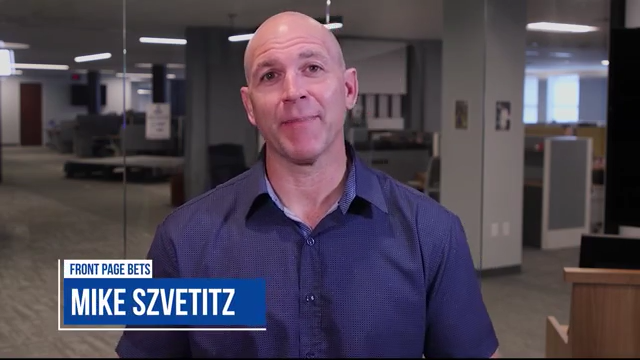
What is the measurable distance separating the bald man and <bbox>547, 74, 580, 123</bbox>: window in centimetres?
738

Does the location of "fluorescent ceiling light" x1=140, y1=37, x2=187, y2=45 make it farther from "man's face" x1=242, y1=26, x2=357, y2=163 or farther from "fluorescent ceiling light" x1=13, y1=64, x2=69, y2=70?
"man's face" x1=242, y1=26, x2=357, y2=163

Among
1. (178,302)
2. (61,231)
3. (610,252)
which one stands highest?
(178,302)

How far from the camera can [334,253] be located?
35.4 inches

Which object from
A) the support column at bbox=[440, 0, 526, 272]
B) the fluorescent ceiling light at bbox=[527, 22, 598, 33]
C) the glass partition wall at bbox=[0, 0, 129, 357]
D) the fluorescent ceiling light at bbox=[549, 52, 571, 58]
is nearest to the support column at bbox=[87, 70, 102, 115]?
the glass partition wall at bbox=[0, 0, 129, 357]

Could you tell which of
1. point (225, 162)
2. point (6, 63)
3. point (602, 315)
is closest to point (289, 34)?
point (602, 315)

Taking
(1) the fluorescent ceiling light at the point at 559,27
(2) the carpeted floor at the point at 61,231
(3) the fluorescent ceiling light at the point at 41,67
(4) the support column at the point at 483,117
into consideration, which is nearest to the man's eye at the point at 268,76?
(2) the carpeted floor at the point at 61,231

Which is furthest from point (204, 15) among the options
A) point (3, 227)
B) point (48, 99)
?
point (3, 227)

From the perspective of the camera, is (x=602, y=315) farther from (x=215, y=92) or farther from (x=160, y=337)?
(x=215, y=92)

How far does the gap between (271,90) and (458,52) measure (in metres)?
3.82

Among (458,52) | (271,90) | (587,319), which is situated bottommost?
(587,319)

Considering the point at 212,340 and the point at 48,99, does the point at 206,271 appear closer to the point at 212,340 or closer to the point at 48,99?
the point at 212,340

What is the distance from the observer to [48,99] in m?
3.43

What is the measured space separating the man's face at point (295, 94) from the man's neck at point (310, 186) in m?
0.07

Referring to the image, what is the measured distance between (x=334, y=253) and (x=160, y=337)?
0.94 ft
